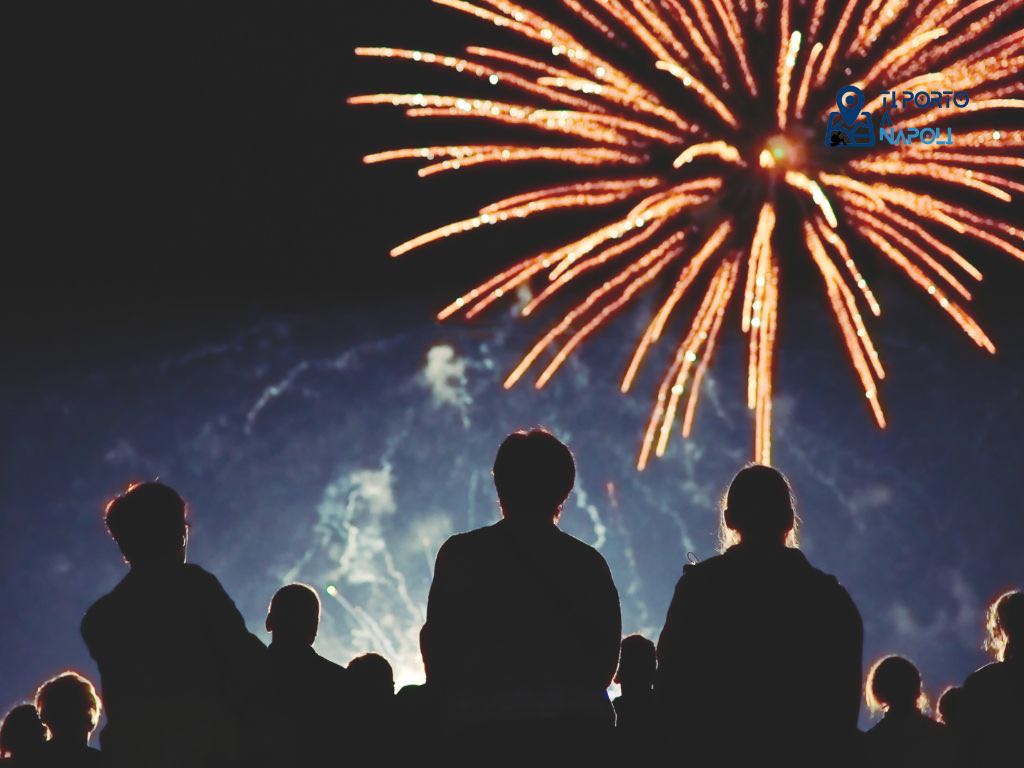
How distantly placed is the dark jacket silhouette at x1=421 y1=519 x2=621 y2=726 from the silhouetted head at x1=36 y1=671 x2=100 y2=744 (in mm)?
1674

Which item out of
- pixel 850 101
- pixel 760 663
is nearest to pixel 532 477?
pixel 760 663

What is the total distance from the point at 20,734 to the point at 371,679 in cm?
141

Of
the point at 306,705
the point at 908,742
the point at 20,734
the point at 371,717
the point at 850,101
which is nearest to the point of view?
the point at 306,705

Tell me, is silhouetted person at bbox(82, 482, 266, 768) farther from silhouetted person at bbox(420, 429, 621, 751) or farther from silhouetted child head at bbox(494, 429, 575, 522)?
silhouetted child head at bbox(494, 429, 575, 522)

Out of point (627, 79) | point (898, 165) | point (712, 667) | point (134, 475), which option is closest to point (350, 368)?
point (134, 475)

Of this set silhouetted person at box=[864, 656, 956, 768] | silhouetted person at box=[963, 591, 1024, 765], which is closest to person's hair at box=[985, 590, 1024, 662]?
silhouetted person at box=[963, 591, 1024, 765]

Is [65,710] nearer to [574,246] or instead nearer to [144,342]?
[574,246]

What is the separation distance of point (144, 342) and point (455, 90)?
214 inches

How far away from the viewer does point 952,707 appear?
3.83 meters

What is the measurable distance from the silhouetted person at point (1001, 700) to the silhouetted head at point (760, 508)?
1223mm

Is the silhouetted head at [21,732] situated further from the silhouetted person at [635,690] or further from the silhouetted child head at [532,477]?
the silhouetted child head at [532,477]

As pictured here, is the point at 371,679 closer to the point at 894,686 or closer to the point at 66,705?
the point at 66,705

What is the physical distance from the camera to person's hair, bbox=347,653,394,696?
351 centimetres

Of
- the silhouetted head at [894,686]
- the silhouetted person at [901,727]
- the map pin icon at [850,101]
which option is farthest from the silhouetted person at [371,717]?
the map pin icon at [850,101]
